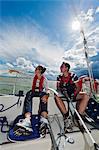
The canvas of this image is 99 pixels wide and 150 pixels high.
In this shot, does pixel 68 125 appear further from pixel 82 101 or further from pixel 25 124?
pixel 25 124

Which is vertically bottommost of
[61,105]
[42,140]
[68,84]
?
[42,140]

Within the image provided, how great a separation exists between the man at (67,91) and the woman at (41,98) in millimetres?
88

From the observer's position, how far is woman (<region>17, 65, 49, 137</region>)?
3.94 ft

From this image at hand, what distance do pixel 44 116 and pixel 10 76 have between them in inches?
12.2

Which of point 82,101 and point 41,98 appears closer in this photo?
point 41,98

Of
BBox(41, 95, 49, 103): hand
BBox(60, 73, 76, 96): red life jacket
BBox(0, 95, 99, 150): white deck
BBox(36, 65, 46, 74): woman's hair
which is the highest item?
BBox(36, 65, 46, 74): woman's hair

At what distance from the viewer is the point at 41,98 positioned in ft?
4.00

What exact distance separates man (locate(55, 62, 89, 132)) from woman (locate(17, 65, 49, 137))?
88mm

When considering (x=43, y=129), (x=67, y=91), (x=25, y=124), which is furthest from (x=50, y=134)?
(x=67, y=91)

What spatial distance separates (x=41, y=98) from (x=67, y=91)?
0.17m

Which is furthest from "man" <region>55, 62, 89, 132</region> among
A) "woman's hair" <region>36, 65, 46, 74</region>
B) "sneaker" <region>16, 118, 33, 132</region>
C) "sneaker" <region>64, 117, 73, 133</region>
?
"sneaker" <region>16, 118, 33, 132</region>

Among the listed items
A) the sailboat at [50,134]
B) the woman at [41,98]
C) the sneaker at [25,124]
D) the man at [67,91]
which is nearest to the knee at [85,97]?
the man at [67,91]

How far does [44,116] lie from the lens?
4.06 ft

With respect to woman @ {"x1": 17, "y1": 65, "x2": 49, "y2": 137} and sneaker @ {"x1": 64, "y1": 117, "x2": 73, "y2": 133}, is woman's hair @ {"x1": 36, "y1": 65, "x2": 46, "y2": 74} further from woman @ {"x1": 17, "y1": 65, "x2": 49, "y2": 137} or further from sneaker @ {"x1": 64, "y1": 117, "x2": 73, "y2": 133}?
sneaker @ {"x1": 64, "y1": 117, "x2": 73, "y2": 133}
